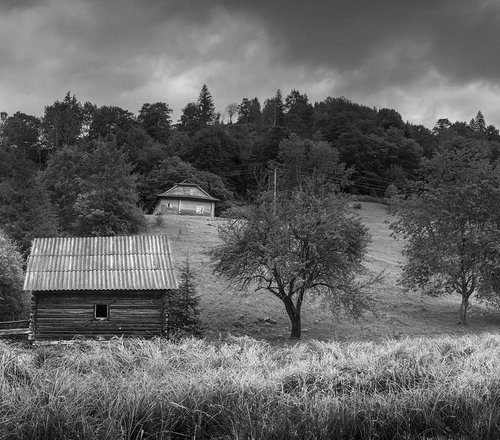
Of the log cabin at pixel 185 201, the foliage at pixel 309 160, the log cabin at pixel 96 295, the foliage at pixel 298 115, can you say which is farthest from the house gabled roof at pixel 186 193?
the log cabin at pixel 96 295

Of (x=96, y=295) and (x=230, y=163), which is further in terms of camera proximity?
(x=230, y=163)

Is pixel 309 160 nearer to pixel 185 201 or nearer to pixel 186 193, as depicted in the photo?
pixel 186 193

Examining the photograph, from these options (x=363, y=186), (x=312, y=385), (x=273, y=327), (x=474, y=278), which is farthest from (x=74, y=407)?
(x=363, y=186)

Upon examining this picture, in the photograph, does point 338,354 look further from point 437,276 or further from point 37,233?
point 37,233

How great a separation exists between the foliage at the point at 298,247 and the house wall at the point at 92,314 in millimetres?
4324

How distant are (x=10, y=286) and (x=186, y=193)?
153 ft

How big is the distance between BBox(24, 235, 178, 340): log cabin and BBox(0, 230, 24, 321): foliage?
495cm

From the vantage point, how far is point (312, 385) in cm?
1034

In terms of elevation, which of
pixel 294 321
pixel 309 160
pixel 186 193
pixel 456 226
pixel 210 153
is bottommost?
pixel 294 321

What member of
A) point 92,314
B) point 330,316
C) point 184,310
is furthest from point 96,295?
point 330,316

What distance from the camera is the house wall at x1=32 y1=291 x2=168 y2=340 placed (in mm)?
24672

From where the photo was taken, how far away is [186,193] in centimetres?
7575

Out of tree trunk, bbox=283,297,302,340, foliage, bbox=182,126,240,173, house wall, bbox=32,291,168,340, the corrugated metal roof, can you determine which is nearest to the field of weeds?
the corrugated metal roof

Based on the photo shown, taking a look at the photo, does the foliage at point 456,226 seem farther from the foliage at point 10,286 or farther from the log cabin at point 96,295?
the foliage at point 10,286
